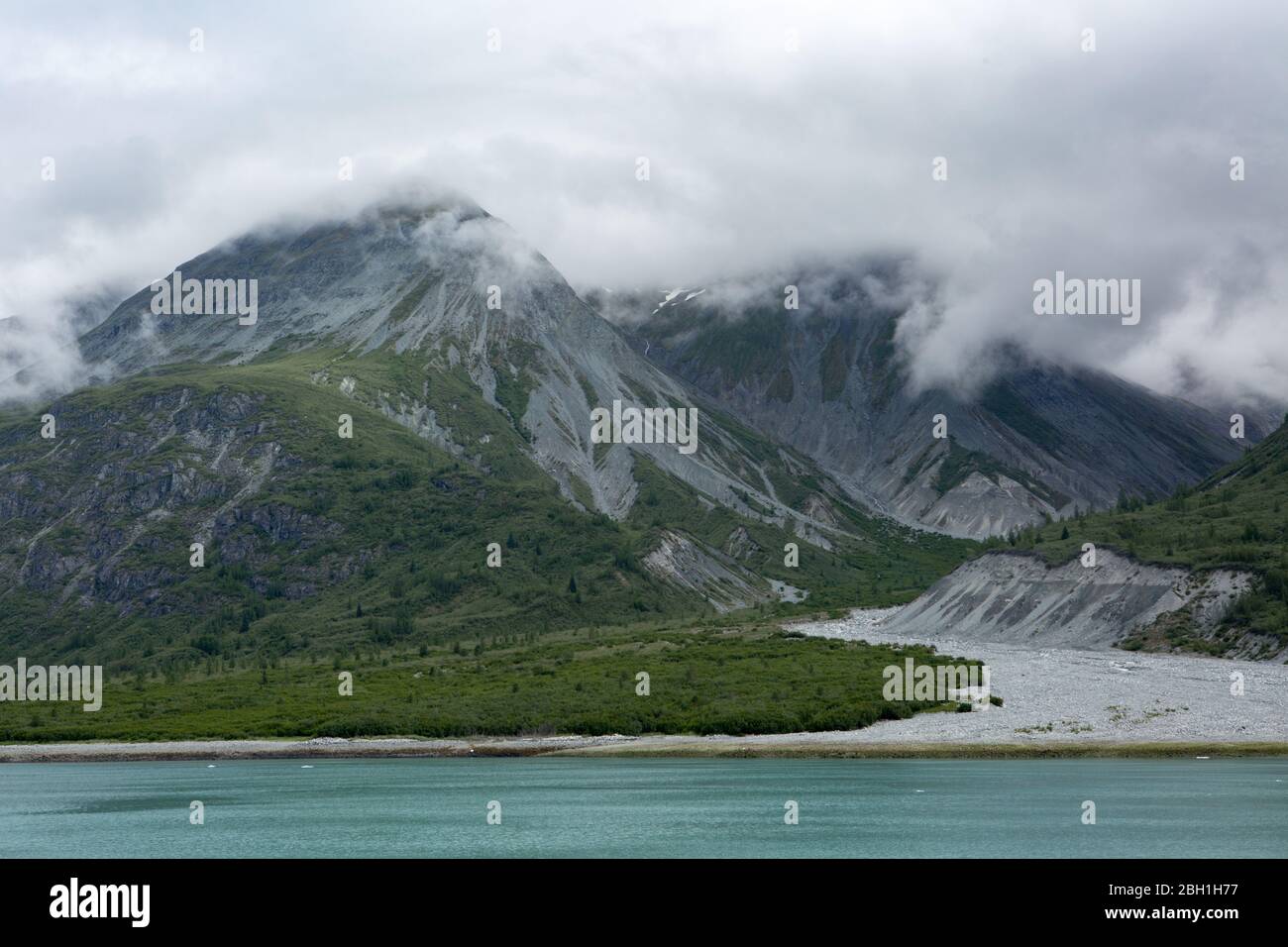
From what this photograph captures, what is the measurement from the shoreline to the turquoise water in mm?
2563

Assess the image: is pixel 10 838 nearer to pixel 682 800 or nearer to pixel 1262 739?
pixel 682 800

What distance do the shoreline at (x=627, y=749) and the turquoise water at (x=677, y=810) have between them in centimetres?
256

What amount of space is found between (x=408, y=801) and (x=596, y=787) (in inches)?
533

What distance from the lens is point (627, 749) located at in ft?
409

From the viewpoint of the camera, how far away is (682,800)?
3455 inches

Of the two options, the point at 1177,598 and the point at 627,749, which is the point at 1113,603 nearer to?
the point at 1177,598

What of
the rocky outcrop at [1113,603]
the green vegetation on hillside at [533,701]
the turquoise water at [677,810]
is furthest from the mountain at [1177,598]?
the turquoise water at [677,810]

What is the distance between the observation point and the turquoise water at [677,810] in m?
67.6

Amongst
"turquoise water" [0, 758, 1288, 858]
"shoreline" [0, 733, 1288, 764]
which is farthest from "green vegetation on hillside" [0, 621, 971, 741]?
"turquoise water" [0, 758, 1288, 858]

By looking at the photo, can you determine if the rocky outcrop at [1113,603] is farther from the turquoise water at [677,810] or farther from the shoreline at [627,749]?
the turquoise water at [677,810]

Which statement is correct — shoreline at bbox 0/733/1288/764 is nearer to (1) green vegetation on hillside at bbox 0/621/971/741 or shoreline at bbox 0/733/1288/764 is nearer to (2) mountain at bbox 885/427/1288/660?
(1) green vegetation on hillside at bbox 0/621/971/741

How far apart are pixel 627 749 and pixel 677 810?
141ft

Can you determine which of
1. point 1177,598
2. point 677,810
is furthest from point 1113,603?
point 677,810
